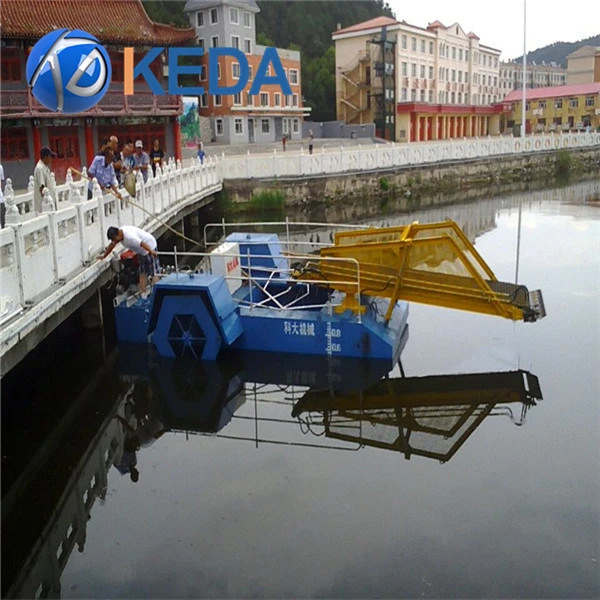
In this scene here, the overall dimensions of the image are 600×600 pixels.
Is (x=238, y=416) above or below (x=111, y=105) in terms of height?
below

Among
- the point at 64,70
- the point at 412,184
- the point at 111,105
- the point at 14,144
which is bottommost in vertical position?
the point at 412,184

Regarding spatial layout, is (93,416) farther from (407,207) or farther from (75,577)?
(407,207)

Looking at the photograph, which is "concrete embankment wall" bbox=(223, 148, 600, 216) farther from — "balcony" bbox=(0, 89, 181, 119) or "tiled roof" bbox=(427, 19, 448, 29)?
"tiled roof" bbox=(427, 19, 448, 29)

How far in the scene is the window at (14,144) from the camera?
2690cm

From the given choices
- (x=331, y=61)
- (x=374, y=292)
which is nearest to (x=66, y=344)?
(x=374, y=292)

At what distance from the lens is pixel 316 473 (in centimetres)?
726

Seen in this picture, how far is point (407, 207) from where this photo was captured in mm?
30578

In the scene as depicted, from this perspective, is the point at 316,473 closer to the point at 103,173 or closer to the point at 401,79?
the point at 103,173

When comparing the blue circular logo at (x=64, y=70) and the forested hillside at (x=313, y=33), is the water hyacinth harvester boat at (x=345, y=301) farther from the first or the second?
the forested hillside at (x=313, y=33)

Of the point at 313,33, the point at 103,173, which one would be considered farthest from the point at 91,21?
the point at 313,33

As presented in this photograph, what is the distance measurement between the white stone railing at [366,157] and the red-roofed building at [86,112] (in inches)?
210

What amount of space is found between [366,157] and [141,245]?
24.5m

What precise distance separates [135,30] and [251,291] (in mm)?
23843

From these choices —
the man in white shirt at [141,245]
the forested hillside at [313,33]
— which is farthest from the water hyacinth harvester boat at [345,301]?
the forested hillside at [313,33]
